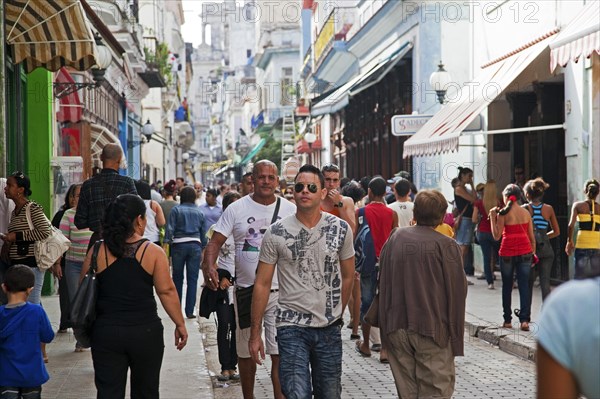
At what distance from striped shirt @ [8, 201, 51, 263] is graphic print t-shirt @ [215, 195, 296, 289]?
2178mm

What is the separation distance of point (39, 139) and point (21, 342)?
9690 millimetres

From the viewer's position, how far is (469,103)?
17.6 m

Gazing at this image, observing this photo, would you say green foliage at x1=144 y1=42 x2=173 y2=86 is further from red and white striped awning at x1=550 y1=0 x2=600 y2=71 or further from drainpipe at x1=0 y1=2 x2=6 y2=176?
drainpipe at x1=0 y1=2 x2=6 y2=176

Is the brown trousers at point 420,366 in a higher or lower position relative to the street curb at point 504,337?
higher

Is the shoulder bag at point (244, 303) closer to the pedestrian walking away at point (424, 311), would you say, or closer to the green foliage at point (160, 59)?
the pedestrian walking away at point (424, 311)

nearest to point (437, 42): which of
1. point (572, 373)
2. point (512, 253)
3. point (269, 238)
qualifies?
point (512, 253)

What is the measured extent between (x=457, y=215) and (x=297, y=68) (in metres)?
52.2

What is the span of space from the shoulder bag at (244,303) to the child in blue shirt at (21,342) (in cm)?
144

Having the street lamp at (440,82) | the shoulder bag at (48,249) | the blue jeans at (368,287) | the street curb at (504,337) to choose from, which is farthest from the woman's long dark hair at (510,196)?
the street lamp at (440,82)

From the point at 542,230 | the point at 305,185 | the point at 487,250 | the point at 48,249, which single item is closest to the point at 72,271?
the point at 48,249

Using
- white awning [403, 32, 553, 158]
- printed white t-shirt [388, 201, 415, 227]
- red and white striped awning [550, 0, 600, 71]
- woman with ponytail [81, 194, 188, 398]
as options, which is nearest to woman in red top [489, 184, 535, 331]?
printed white t-shirt [388, 201, 415, 227]

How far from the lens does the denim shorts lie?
17.6 meters

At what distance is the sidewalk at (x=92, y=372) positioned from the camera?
8688mm

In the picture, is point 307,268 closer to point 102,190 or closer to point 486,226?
point 102,190
